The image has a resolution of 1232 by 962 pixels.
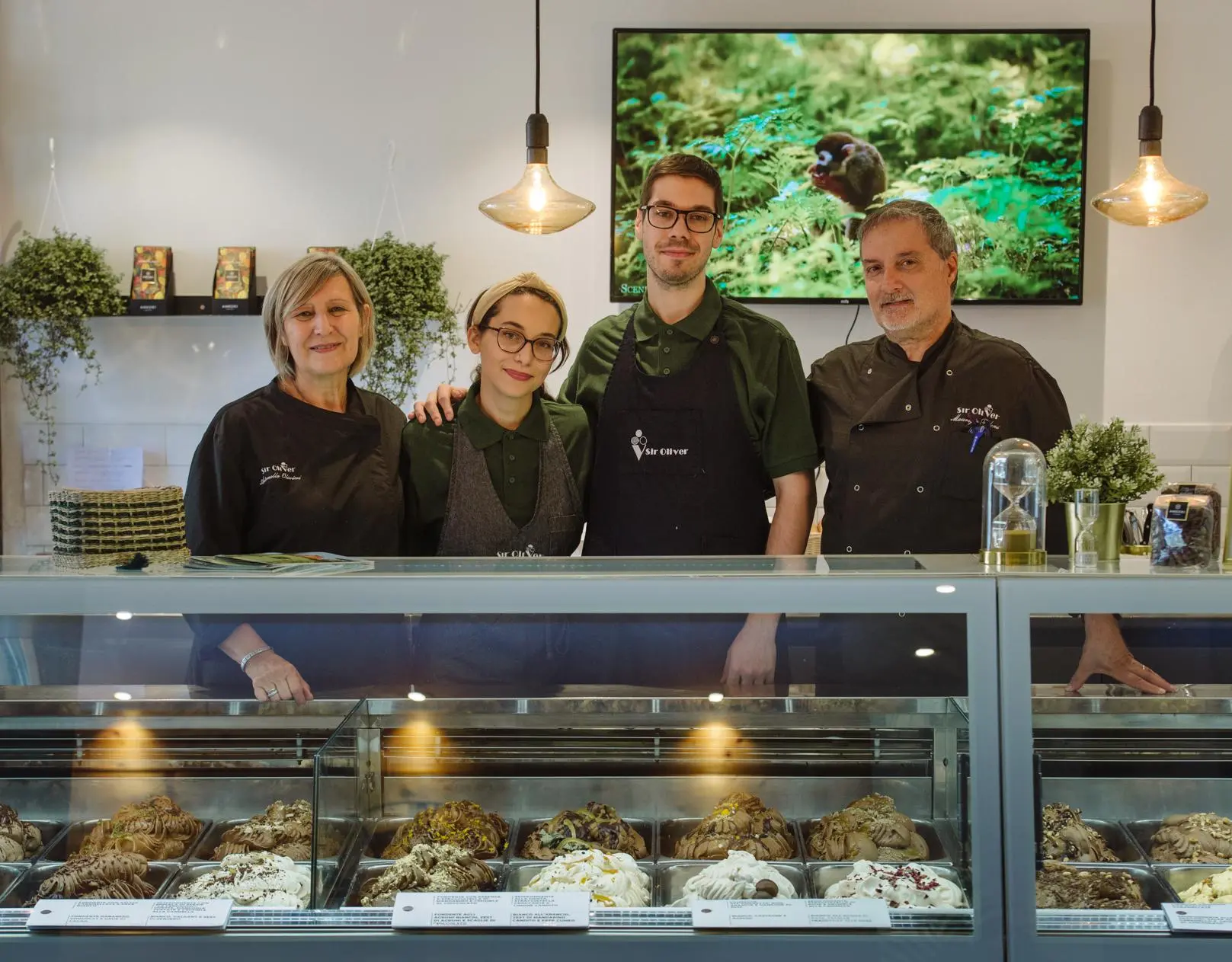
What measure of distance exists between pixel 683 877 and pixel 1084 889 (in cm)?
55

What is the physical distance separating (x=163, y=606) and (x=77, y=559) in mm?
248

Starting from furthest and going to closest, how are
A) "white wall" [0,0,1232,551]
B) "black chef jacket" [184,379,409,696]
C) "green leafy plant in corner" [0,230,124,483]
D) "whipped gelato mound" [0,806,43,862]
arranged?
"white wall" [0,0,1232,551]
"green leafy plant in corner" [0,230,124,483]
"black chef jacket" [184,379,409,696]
"whipped gelato mound" [0,806,43,862]

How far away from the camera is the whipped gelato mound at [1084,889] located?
1.61m

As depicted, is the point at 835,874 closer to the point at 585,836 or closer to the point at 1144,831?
the point at 585,836

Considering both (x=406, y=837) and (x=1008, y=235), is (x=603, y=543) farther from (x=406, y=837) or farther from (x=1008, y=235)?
(x=1008, y=235)

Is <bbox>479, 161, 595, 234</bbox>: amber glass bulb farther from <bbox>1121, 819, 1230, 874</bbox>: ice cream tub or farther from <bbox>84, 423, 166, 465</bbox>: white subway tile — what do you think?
<bbox>1121, 819, 1230, 874</bbox>: ice cream tub

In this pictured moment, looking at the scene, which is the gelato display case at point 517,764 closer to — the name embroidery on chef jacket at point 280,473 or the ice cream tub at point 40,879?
the ice cream tub at point 40,879

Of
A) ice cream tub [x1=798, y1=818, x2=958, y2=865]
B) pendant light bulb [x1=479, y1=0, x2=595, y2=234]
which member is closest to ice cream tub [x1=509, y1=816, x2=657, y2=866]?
ice cream tub [x1=798, y1=818, x2=958, y2=865]

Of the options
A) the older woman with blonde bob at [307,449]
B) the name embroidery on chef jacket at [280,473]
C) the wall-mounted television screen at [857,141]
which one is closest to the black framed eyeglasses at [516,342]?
the older woman with blonde bob at [307,449]

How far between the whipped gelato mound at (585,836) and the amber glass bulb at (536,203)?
2.12 metres

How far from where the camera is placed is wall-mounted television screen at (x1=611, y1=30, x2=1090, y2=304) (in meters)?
4.49

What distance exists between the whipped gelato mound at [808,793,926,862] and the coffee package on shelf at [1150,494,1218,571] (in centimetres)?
51

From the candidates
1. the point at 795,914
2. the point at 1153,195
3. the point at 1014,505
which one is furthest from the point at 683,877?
the point at 1153,195

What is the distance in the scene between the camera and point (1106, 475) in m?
1.76
